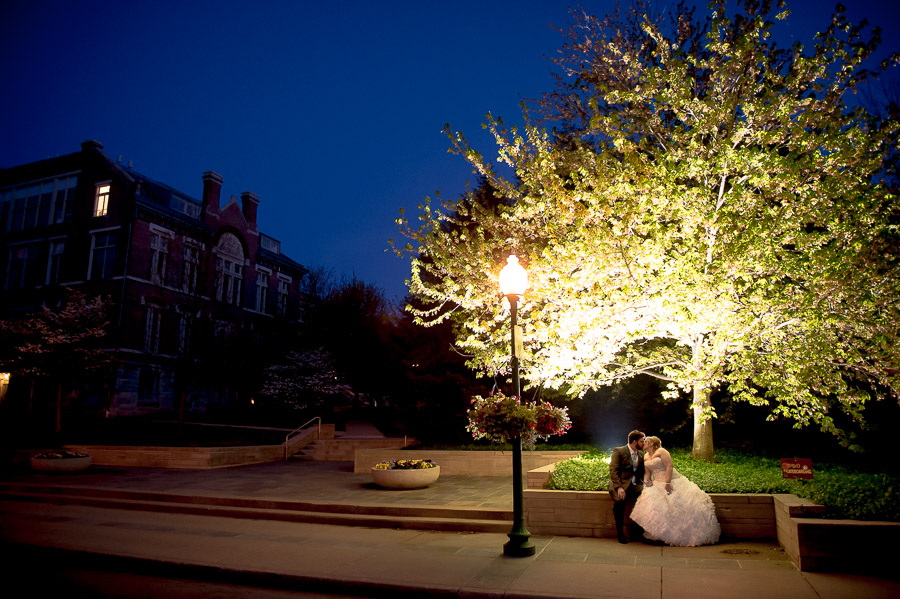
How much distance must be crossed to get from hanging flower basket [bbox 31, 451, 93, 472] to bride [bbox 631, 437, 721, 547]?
18492mm

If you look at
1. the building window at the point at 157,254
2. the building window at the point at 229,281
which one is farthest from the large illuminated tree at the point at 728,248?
the building window at the point at 229,281

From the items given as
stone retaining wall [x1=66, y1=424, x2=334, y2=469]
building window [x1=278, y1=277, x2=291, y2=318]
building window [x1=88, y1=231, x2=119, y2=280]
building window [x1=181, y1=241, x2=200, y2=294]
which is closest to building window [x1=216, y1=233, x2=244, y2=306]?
building window [x1=278, y1=277, x2=291, y2=318]

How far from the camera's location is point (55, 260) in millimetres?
36562

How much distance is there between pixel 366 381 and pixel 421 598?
117 ft

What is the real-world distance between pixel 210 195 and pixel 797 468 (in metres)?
38.9

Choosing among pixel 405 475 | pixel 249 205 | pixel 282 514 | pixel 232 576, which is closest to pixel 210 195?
pixel 249 205

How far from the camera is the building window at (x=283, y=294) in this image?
4594cm

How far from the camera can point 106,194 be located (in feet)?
116

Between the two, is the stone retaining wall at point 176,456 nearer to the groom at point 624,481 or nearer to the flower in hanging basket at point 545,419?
the flower in hanging basket at point 545,419

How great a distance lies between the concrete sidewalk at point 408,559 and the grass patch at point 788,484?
2.19 ft

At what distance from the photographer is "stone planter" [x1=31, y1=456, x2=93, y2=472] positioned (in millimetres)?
18391

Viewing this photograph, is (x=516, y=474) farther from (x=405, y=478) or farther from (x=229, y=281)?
(x=229, y=281)

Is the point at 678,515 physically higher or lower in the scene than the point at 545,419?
lower

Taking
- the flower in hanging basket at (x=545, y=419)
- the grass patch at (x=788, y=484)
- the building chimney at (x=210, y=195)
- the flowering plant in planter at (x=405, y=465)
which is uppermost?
the building chimney at (x=210, y=195)
